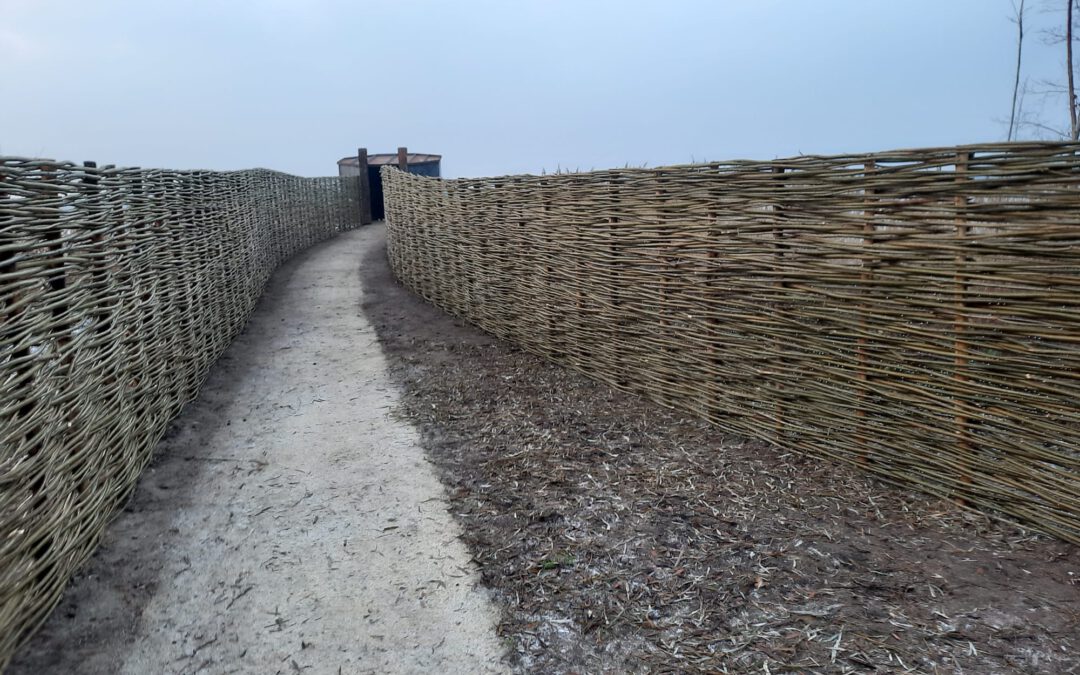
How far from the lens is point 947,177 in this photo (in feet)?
Answer: 10.3

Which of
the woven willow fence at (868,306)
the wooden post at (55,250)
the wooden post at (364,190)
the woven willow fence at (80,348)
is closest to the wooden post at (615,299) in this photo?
the woven willow fence at (868,306)

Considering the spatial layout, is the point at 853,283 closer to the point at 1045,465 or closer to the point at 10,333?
the point at 1045,465

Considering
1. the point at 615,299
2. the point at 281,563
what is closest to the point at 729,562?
the point at 281,563

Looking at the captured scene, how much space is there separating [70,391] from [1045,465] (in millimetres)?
4272

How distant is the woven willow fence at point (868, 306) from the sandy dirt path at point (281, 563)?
1.92 m

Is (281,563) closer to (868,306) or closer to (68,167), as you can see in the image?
(68,167)

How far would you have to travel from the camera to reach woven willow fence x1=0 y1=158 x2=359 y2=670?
2.66m

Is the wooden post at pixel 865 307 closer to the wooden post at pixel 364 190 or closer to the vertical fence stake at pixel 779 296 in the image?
the vertical fence stake at pixel 779 296

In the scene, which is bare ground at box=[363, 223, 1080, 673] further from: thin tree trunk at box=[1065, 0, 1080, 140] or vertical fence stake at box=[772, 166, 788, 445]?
thin tree trunk at box=[1065, 0, 1080, 140]

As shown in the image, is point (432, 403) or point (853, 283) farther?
point (432, 403)

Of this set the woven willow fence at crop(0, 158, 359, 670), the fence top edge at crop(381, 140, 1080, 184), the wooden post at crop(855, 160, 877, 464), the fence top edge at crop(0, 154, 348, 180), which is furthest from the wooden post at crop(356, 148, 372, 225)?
the wooden post at crop(855, 160, 877, 464)

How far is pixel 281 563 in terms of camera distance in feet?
10.4

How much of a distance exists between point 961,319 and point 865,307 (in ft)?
1.48

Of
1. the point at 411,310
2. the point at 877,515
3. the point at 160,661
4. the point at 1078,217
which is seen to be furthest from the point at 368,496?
the point at 411,310
